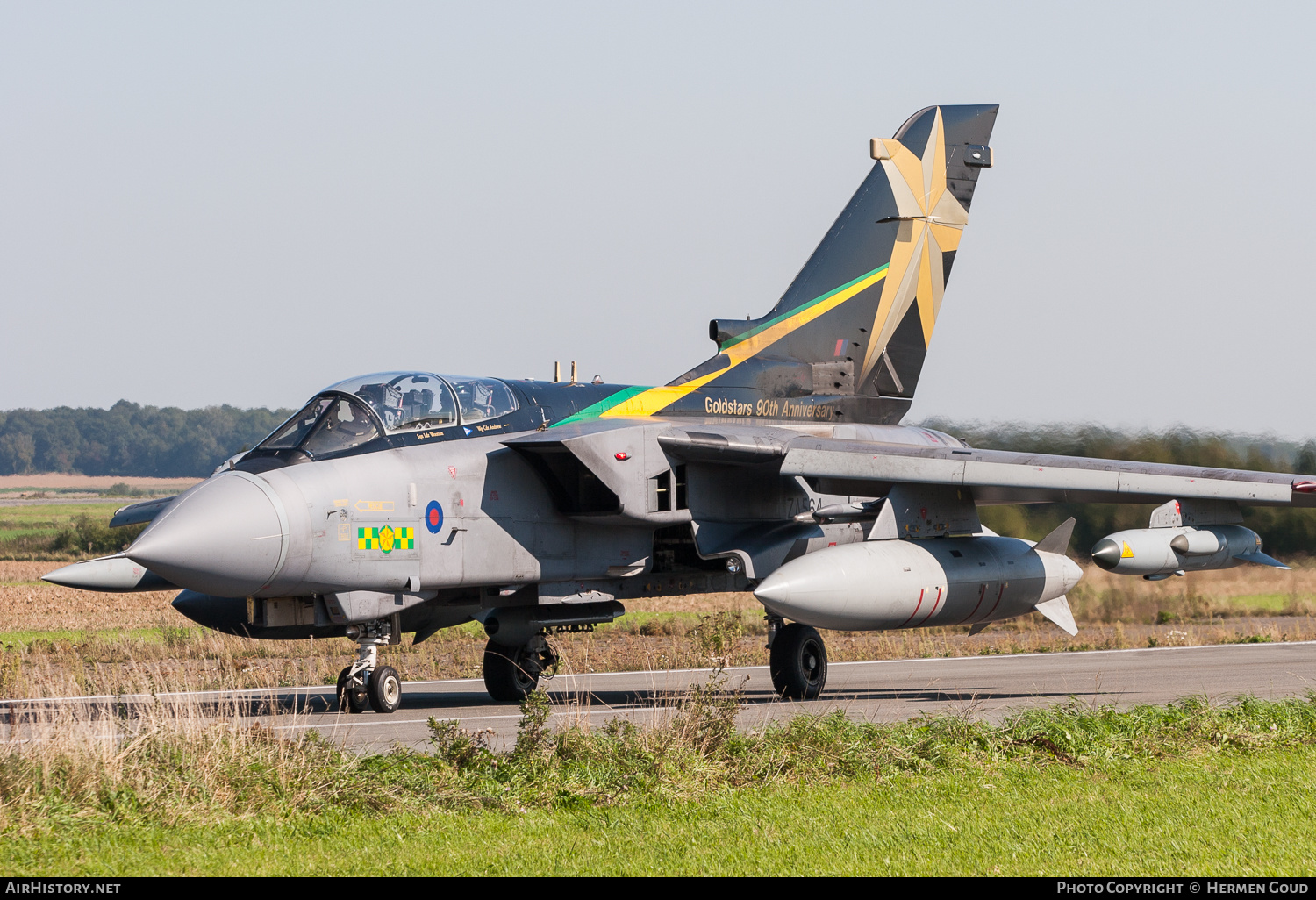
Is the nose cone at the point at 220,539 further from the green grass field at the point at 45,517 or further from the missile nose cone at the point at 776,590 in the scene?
the green grass field at the point at 45,517

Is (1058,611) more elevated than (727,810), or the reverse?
(1058,611)

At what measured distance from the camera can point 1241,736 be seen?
31.0 ft

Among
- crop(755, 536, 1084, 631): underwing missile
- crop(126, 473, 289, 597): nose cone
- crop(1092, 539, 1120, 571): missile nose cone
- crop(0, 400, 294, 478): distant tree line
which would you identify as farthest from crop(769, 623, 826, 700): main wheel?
crop(0, 400, 294, 478): distant tree line

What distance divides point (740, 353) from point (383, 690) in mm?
6080

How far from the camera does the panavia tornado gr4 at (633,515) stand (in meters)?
11.4

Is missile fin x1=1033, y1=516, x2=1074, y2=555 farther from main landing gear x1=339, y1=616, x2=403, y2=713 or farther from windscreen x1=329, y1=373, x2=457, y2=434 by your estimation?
main landing gear x1=339, y1=616, x2=403, y2=713

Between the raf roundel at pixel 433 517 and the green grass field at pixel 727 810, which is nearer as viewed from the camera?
the green grass field at pixel 727 810

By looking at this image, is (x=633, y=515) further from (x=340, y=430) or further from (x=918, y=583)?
(x=340, y=430)

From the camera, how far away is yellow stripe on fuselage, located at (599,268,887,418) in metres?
14.2

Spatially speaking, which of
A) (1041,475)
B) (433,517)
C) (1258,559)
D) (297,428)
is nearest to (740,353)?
(1041,475)

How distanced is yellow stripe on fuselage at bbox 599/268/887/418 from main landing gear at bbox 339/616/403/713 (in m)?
3.35

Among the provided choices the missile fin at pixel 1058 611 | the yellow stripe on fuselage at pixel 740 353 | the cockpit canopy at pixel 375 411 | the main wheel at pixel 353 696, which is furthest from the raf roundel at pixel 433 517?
the missile fin at pixel 1058 611

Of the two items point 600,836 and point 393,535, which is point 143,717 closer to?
point 600,836

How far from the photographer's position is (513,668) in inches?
565
